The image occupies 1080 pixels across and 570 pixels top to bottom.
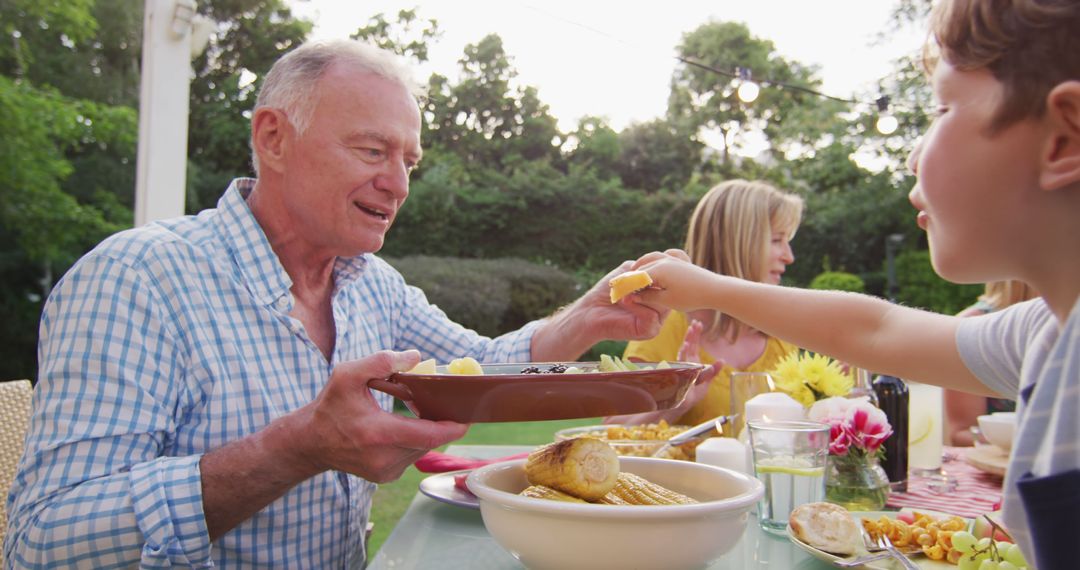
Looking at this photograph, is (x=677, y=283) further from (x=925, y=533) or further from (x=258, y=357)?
(x=258, y=357)

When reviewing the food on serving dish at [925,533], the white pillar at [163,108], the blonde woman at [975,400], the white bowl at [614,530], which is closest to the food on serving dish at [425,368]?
the white bowl at [614,530]

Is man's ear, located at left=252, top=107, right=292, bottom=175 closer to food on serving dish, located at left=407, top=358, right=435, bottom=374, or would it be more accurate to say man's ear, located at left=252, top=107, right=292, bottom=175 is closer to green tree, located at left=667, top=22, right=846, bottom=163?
food on serving dish, located at left=407, top=358, right=435, bottom=374

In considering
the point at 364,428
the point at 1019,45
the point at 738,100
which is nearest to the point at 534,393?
the point at 364,428

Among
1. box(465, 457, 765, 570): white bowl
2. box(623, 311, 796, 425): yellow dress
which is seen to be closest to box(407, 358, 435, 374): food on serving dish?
box(465, 457, 765, 570): white bowl

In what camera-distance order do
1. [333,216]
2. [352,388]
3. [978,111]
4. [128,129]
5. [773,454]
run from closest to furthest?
1. [978,111]
2. [352,388]
3. [773,454]
4. [333,216]
5. [128,129]

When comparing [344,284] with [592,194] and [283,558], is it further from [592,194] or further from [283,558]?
[592,194]

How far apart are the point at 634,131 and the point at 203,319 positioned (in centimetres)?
1280

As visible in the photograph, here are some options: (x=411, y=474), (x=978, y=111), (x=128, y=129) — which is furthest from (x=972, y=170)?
(x=128, y=129)

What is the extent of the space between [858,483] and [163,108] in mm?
3214

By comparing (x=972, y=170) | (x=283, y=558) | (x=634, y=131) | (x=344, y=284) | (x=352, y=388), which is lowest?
(x=283, y=558)

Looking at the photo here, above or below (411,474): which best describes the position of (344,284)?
above

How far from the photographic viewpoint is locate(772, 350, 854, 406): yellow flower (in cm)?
164

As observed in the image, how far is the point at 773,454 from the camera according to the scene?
1385 mm

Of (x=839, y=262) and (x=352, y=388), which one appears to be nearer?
(x=352, y=388)
